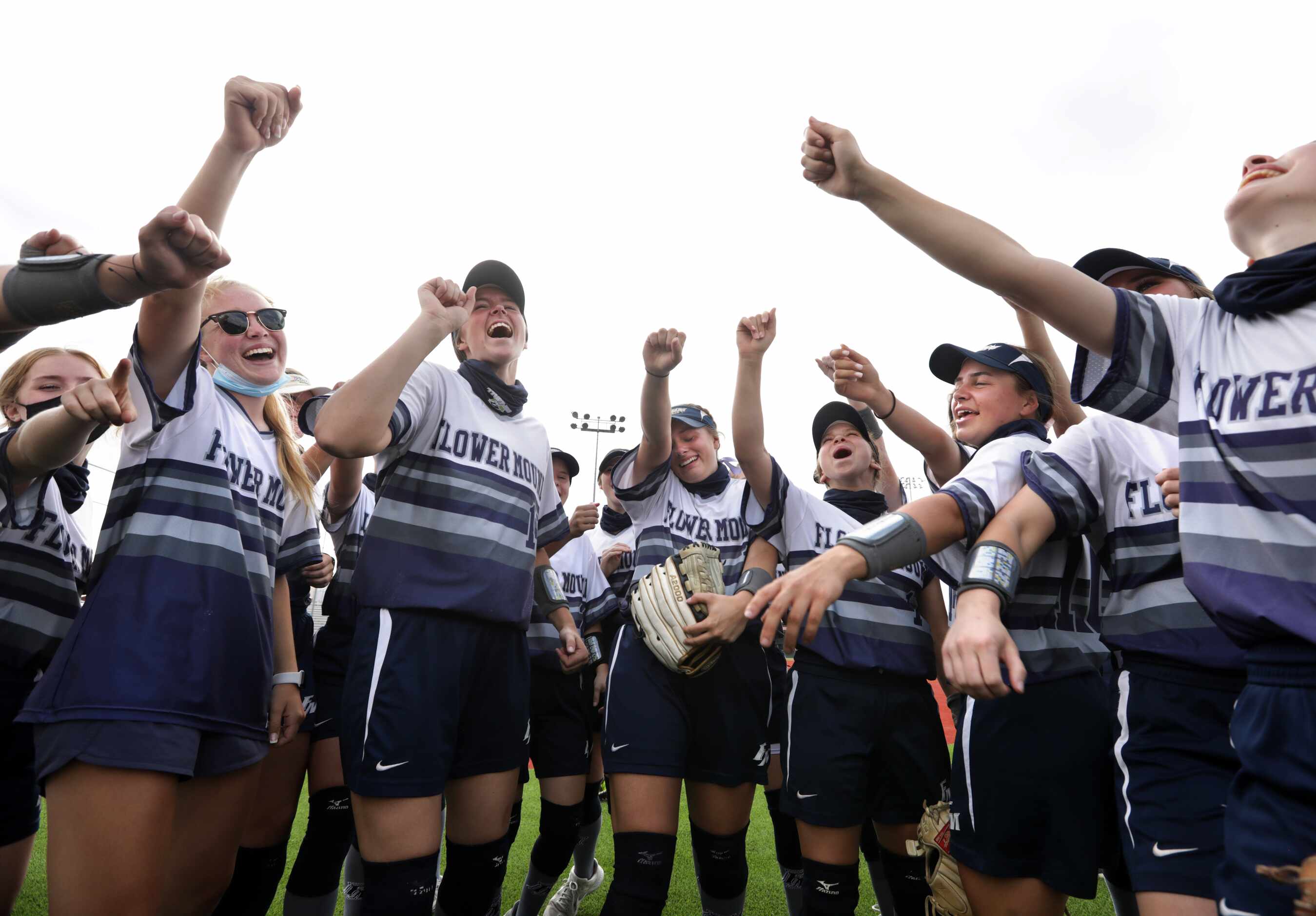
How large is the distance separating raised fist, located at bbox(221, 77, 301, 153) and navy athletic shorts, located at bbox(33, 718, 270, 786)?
162cm

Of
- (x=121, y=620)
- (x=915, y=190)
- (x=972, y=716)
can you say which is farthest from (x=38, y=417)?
(x=972, y=716)

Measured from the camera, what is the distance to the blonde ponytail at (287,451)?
3.06 meters

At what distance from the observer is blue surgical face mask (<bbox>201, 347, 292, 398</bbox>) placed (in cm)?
299

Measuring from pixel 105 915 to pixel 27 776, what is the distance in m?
1.24

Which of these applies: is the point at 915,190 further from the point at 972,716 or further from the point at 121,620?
the point at 121,620

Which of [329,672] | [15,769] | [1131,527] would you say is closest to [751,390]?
[1131,527]

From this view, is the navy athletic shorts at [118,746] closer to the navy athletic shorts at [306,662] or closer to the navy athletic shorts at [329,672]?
the navy athletic shorts at [306,662]

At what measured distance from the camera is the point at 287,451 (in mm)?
3090

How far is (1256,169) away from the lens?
1.82m

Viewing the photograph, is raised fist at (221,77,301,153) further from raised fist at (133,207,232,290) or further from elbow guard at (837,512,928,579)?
elbow guard at (837,512,928,579)

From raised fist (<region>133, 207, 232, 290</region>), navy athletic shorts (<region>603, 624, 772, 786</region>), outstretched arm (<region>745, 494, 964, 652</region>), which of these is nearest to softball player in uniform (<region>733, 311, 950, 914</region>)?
navy athletic shorts (<region>603, 624, 772, 786</region>)

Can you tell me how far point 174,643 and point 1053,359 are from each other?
3401 millimetres

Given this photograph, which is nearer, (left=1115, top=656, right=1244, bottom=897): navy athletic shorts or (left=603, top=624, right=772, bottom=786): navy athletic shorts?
(left=1115, top=656, right=1244, bottom=897): navy athletic shorts

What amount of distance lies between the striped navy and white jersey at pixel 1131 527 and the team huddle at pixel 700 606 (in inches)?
0.4
